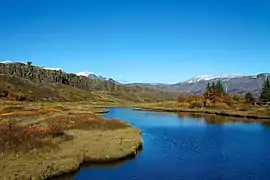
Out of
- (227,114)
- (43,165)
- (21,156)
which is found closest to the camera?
(43,165)

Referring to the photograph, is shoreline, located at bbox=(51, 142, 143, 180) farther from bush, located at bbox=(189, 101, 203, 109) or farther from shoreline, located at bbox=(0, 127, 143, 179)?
bush, located at bbox=(189, 101, 203, 109)

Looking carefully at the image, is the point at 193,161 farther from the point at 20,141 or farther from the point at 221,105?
the point at 221,105

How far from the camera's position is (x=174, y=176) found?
111ft

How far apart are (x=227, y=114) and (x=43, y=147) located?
99689 millimetres

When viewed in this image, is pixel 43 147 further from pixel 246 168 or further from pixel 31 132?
pixel 246 168

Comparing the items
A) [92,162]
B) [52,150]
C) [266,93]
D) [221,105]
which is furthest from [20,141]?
[266,93]

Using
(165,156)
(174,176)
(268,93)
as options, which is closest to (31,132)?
(165,156)

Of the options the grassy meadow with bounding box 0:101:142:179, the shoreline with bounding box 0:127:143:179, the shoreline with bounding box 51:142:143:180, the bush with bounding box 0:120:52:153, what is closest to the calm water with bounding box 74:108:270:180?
the shoreline with bounding box 51:142:143:180

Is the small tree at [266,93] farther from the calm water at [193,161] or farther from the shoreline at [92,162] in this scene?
the shoreline at [92,162]

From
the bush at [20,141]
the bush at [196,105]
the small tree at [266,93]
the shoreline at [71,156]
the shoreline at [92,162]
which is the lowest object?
the shoreline at [92,162]

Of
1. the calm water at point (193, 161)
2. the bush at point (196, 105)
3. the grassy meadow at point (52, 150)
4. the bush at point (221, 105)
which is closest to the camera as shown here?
the grassy meadow at point (52, 150)

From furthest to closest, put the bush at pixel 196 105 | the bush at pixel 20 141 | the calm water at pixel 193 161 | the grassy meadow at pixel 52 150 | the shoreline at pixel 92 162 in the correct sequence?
1. the bush at pixel 196 105
2. the bush at pixel 20 141
3. the calm water at pixel 193 161
4. the shoreline at pixel 92 162
5. the grassy meadow at pixel 52 150

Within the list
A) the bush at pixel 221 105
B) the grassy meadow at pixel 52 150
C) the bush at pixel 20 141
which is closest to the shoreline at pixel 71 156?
the grassy meadow at pixel 52 150

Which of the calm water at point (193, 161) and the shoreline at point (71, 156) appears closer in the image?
the shoreline at point (71, 156)
